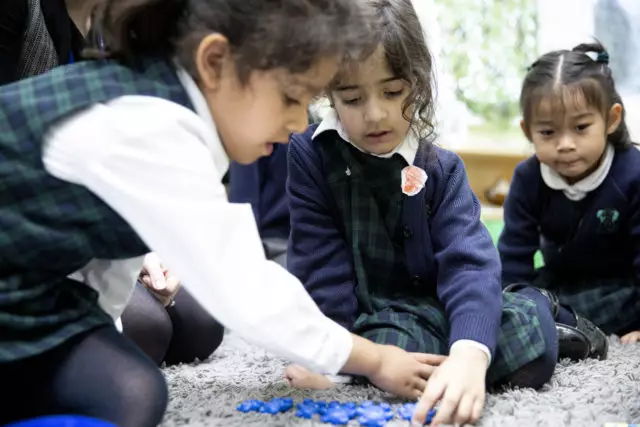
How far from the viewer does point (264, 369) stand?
1.10 meters

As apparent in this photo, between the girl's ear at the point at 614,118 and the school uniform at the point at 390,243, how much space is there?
1.76ft

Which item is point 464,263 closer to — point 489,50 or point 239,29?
point 239,29

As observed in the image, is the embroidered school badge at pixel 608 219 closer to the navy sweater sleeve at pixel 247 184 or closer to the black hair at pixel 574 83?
the black hair at pixel 574 83

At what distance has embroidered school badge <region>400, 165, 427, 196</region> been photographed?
1.04 m

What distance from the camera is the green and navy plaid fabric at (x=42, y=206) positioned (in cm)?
70

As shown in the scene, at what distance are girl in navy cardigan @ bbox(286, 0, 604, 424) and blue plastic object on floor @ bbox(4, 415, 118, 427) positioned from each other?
1.01 feet

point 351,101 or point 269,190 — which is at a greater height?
point 351,101

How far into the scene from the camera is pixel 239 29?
717 millimetres

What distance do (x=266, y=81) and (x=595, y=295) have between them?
907 mm

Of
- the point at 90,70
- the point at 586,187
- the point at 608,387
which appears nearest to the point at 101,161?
the point at 90,70

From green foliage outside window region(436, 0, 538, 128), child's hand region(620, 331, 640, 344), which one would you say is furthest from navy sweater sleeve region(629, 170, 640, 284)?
green foliage outside window region(436, 0, 538, 128)

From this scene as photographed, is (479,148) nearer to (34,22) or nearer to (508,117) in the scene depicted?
(508,117)

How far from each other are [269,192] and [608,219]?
72 cm

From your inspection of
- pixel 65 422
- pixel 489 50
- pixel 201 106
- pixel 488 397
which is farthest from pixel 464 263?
pixel 489 50
